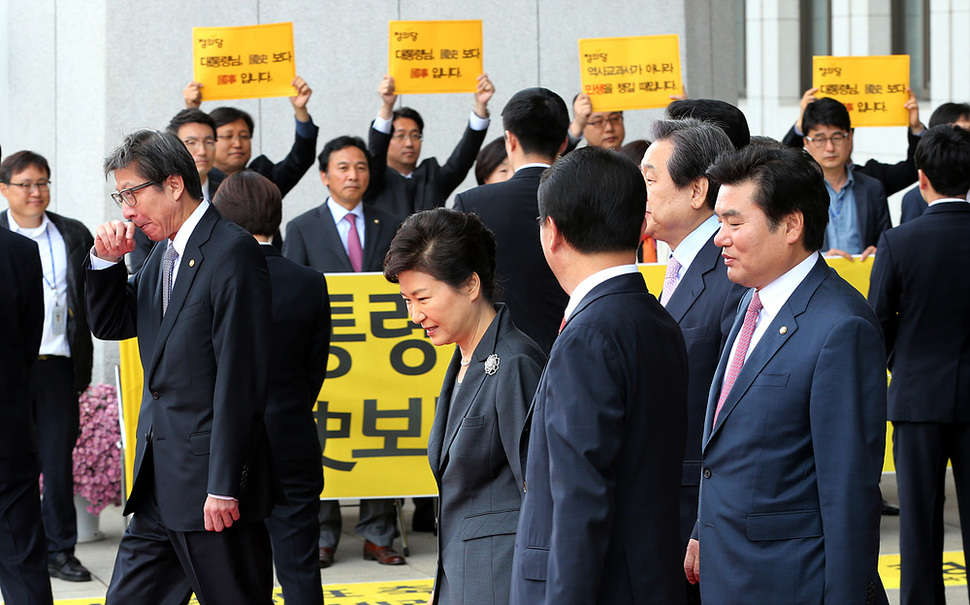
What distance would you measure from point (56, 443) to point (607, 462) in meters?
5.15

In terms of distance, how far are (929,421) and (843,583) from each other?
291cm

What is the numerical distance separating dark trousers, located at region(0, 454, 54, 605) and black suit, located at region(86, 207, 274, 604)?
2.89ft

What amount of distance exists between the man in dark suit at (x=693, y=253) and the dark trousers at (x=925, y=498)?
217 centimetres

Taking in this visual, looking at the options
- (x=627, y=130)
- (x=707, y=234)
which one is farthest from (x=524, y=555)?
(x=627, y=130)

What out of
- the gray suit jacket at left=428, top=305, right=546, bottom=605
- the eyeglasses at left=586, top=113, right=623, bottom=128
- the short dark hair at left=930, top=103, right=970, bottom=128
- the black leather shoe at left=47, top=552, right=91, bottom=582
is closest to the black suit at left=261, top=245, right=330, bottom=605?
the black leather shoe at left=47, top=552, right=91, bottom=582

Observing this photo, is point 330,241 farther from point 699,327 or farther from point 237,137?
point 699,327

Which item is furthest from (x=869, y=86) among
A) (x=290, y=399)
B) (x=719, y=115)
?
(x=290, y=399)

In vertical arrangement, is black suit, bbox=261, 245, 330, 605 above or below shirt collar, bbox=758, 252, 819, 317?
below

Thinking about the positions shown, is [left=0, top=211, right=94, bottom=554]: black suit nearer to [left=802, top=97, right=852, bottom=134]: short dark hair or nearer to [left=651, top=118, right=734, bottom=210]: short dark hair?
[left=651, top=118, right=734, bottom=210]: short dark hair

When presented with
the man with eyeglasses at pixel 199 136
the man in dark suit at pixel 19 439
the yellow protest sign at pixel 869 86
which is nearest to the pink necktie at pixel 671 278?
the man in dark suit at pixel 19 439

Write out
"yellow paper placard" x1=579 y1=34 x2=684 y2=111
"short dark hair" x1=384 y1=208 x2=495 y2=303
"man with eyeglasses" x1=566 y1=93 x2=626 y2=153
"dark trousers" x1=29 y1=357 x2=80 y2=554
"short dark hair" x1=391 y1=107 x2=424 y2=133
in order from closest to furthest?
"short dark hair" x1=384 y1=208 x2=495 y2=303
"dark trousers" x1=29 y1=357 x2=80 y2=554
"yellow paper placard" x1=579 y1=34 x2=684 y2=111
"short dark hair" x1=391 y1=107 x2=424 y2=133
"man with eyeglasses" x1=566 y1=93 x2=626 y2=153

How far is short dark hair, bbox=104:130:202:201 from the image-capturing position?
446 cm

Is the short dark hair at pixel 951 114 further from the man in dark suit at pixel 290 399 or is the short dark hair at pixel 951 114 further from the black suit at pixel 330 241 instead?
the man in dark suit at pixel 290 399

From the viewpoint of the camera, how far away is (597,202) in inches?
115
